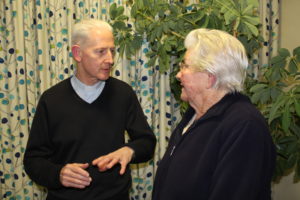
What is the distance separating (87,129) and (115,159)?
0.25 metres

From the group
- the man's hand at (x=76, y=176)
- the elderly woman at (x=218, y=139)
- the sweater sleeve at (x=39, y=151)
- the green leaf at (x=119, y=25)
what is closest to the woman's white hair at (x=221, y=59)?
the elderly woman at (x=218, y=139)

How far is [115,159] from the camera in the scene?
1.34 meters

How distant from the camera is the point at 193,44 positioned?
1.20 metres

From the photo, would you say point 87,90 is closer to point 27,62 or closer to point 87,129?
point 87,129

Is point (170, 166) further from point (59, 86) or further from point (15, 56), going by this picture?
point (15, 56)

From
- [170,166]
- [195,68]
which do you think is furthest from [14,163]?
[195,68]

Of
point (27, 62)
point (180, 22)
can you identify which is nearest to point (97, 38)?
point (180, 22)

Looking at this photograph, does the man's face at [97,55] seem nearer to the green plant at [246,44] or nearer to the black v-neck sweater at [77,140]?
the black v-neck sweater at [77,140]

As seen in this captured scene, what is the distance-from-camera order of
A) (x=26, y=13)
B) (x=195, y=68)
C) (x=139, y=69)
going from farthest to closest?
(x=139, y=69) < (x=26, y=13) < (x=195, y=68)

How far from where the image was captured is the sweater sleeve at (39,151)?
144cm

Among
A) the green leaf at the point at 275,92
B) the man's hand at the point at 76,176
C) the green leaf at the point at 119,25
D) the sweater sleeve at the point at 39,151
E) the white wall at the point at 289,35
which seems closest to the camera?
the man's hand at the point at 76,176

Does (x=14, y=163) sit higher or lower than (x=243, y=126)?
lower

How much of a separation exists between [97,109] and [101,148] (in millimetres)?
195

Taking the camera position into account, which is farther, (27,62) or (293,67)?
(27,62)
